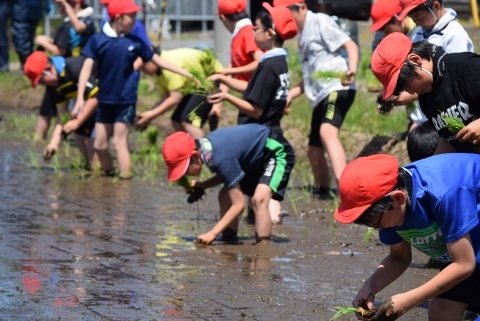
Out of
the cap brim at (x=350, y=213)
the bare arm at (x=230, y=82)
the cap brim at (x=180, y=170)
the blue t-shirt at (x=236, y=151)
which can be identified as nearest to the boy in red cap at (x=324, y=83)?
the bare arm at (x=230, y=82)

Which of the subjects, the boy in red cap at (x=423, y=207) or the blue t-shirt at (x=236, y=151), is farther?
the blue t-shirt at (x=236, y=151)

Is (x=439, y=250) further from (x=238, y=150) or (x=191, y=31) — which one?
(x=191, y=31)

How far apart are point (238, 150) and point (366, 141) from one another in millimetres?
3652

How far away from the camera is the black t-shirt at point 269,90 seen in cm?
757

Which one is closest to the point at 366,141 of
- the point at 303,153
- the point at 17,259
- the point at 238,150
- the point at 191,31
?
the point at 303,153

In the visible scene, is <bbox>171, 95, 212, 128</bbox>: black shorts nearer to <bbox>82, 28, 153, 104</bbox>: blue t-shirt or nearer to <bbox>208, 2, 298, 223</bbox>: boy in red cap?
<bbox>82, 28, 153, 104</bbox>: blue t-shirt

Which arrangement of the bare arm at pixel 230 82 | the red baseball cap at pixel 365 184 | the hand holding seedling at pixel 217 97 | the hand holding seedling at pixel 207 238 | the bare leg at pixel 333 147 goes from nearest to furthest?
the red baseball cap at pixel 365 184 → the hand holding seedling at pixel 207 238 → the hand holding seedling at pixel 217 97 → the bare arm at pixel 230 82 → the bare leg at pixel 333 147

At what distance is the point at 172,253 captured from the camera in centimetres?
695

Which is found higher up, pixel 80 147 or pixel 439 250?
pixel 439 250

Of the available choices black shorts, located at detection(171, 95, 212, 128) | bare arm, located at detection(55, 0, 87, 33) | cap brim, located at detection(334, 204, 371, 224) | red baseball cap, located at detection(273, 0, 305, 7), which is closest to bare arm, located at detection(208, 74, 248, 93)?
red baseball cap, located at detection(273, 0, 305, 7)

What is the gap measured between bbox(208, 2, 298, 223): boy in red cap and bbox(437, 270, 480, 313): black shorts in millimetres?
3050

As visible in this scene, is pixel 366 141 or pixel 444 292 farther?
pixel 366 141

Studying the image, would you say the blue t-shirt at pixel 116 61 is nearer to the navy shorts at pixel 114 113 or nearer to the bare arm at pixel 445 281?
the navy shorts at pixel 114 113

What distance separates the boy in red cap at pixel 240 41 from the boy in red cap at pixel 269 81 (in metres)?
0.66
